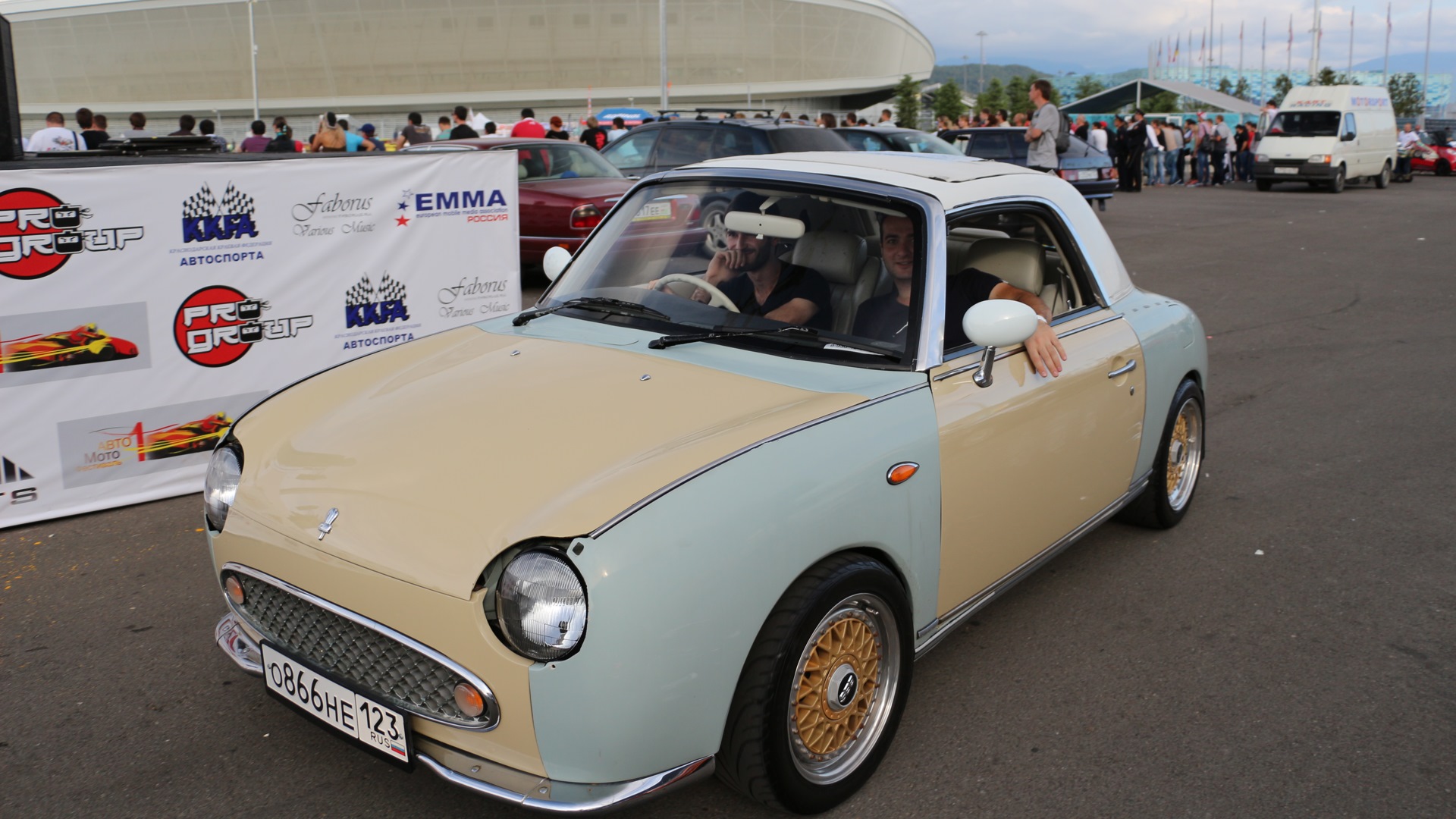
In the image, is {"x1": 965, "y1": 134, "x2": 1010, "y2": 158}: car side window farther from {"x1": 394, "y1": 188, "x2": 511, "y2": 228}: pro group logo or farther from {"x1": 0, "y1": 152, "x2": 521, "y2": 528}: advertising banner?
{"x1": 0, "y1": 152, "x2": 521, "y2": 528}: advertising banner

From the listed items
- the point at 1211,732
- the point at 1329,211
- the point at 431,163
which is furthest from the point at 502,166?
the point at 1329,211

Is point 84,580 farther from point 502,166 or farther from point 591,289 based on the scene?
point 502,166

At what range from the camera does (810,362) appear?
11.0 ft

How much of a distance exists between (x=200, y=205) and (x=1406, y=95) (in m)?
85.8

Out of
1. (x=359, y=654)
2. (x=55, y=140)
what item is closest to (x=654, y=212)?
(x=359, y=654)

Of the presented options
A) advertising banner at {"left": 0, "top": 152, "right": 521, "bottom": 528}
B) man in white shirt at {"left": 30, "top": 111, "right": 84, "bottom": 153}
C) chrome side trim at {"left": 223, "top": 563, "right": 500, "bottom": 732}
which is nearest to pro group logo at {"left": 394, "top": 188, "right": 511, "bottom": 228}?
advertising banner at {"left": 0, "top": 152, "right": 521, "bottom": 528}

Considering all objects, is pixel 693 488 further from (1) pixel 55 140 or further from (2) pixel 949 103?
(2) pixel 949 103

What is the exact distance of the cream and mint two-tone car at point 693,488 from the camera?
2389 millimetres

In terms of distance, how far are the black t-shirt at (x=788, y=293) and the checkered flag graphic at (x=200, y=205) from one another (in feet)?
10.7

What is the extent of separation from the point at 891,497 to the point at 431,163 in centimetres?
464

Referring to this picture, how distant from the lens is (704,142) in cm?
1384

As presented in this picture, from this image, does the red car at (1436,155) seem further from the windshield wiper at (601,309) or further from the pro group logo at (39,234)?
the pro group logo at (39,234)

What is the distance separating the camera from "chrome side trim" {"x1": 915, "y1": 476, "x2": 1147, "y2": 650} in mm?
3273

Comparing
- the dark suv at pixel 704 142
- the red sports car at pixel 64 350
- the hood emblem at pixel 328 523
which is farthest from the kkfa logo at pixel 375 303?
the dark suv at pixel 704 142
